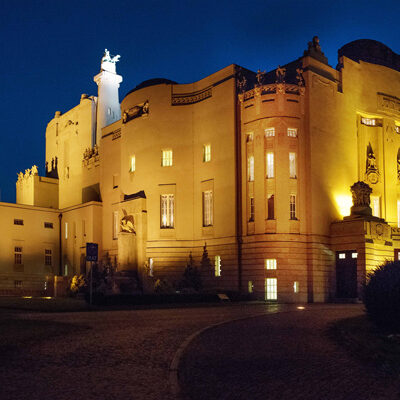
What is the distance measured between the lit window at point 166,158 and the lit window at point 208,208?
5.12m

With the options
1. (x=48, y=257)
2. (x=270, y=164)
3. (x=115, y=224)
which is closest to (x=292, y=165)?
(x=270, y=164)

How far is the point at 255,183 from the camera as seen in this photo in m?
45.0

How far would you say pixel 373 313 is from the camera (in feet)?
55.2

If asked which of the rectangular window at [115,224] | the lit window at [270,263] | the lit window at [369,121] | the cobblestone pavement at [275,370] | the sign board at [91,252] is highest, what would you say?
the lit window at [369,121]

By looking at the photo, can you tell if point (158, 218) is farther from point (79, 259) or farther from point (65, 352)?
point (65, 352)

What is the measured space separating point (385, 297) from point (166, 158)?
3824 centimetres

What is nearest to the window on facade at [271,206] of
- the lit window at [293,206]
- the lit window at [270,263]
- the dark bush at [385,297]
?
the lit window at [293,206]

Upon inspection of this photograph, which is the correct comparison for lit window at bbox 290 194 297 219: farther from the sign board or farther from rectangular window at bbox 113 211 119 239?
rectangular window at bbox 113 211 119 239

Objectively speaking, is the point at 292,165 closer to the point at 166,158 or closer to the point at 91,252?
the point at 166,158

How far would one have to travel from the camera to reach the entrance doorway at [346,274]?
44.1m

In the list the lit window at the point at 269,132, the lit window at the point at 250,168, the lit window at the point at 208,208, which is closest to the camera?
the lit window at the point at 269,132

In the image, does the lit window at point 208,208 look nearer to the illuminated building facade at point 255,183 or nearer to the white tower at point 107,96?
the illuminated building facade at point 255,183

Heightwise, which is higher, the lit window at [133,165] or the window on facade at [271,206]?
the lit window at [133,165]

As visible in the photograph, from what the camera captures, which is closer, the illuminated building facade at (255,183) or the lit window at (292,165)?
the illuminated building facade at (255,183)
